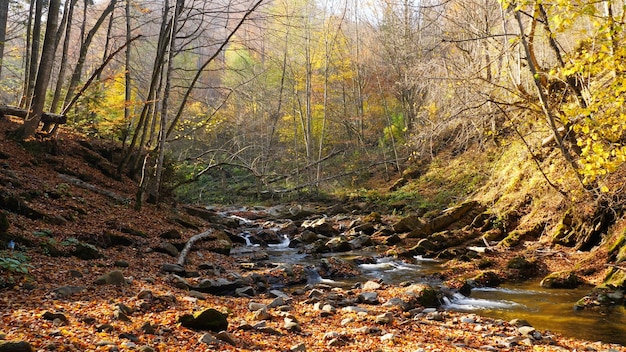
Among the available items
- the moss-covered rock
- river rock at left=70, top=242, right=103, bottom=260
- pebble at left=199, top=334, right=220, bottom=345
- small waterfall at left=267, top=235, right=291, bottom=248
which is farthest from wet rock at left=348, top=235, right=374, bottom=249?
pebble at left=199, top=334, right=220, bottom=345

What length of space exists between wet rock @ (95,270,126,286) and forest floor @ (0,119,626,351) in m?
0.05

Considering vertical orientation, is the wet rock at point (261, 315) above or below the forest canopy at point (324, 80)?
below

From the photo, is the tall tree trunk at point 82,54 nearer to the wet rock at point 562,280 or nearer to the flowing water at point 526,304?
the flowing water at point 526,304

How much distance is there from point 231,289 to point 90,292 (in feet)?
8.23

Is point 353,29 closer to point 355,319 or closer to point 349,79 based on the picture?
point 349,79

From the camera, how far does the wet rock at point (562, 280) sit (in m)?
7.70

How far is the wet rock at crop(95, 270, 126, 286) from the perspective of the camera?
5738mm

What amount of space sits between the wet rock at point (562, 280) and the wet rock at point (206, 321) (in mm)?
6101

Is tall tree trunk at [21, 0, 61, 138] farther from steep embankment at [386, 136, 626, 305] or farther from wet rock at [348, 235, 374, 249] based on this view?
steep embankment at [386, 136, 626, 305]

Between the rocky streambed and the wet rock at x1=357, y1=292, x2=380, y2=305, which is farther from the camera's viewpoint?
the wet rock at x1=357, y1=292, x2=380, y2=305

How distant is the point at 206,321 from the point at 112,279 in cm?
211

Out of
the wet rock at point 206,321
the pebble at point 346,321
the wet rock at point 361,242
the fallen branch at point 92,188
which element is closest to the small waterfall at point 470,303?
the pebble at point 346,321

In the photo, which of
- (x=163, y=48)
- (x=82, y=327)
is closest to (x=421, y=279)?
(x=82, y=327)

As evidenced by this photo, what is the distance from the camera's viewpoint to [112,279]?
19.2 ft
